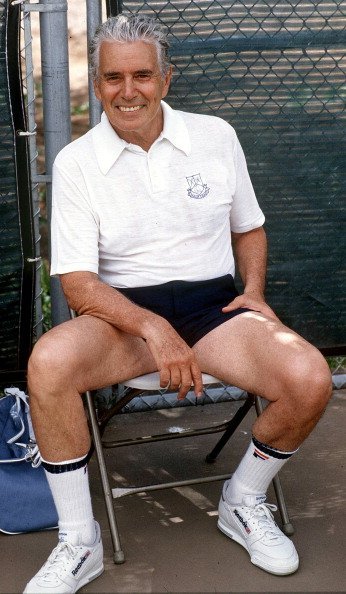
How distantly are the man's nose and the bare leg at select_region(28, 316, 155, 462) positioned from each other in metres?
0.80


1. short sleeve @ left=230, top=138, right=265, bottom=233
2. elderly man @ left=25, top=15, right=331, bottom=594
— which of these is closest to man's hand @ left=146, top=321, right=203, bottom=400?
elderly man @ left=25, top=15, right=331, bottom=594

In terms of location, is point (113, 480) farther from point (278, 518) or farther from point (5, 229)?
point (5, 229)

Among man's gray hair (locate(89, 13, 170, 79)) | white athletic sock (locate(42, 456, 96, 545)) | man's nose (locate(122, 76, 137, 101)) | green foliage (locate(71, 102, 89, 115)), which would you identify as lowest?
white athletic sock (locate(42, 456, 96, 545))

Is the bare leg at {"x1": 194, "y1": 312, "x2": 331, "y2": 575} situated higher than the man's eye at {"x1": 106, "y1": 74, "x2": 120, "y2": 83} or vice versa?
the man's eye at {"x1": 106, "y1": 74, "x2": 120, "y2": 83}

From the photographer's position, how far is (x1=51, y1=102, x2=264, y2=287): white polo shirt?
11.8ft

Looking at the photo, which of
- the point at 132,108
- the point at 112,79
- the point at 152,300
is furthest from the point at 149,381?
the point at 112,79

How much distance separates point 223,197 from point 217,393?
4.38ft

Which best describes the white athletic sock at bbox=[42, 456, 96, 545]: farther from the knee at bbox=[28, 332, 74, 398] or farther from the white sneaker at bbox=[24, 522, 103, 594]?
the knee at bbox=[28, 332, 74, 398]

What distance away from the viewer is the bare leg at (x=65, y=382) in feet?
10.8

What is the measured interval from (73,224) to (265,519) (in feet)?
3.98

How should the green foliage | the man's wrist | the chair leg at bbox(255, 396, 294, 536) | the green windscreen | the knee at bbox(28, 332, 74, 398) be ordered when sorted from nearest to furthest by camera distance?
1. the knee at bbox(28, 332, 74, 398)
2. the chair leg at bbox(255, 396, 294, 536)
3. the man's wrist
4. the green windscreen
5. the green foliage

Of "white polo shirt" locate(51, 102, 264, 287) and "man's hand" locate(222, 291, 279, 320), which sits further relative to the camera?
"man's hand" locate(222, 291, 279, 320)

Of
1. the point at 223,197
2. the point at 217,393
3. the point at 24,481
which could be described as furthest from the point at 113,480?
the point at 223,197

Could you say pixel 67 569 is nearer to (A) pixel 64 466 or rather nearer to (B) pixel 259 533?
(A) pixel 64 466
